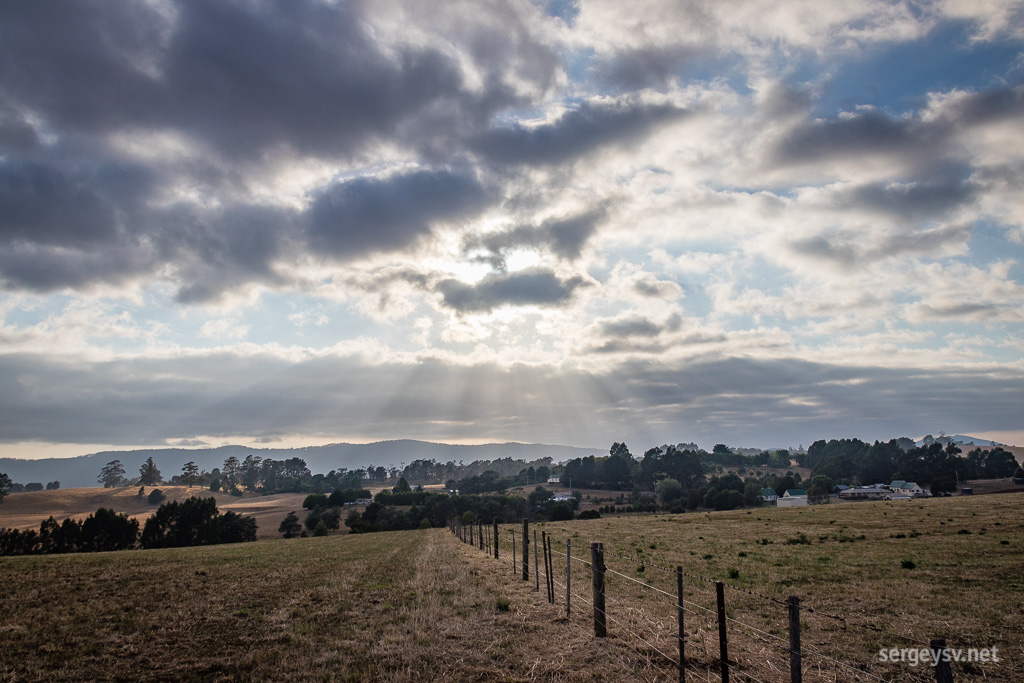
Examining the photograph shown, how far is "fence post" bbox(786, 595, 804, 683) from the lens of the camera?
820 cm

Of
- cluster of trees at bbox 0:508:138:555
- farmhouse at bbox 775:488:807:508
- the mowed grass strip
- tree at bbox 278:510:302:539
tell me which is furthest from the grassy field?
farmhouse at bbox 775:488:807:508

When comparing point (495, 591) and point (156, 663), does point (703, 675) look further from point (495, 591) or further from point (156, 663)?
point (156, 663)

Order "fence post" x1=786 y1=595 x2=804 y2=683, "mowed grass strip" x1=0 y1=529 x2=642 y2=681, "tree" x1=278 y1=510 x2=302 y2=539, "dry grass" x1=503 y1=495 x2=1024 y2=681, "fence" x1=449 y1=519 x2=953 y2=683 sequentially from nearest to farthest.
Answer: "fence post" x1=786 y1=595 x2=804 y2=683
"fence" x1=449 y1=519 x2=953 y2=683
"mowed grass strip" x1=0 y1=529 x2=642 y2=681
"dry grass" x1=503 y1=495 x2=1024 y2=681
"tree" x1=278 y1=510 x2=302 y2=539

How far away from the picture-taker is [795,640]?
27.8 feet

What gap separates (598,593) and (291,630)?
29.3ft

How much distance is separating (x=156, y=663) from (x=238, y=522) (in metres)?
104

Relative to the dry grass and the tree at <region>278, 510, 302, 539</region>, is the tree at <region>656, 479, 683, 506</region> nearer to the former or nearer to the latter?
the tree at <region>278, 510, 302, 539</region>

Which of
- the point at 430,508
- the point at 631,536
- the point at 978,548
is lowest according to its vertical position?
the point at 430,508

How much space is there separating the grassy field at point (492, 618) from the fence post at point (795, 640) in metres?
0.30

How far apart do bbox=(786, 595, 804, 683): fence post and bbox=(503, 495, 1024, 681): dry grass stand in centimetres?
64

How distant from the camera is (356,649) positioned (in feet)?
43.5

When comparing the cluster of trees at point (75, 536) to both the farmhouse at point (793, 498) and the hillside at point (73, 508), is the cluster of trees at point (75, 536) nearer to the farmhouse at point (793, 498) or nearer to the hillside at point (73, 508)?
the hillside at point (73, 508)

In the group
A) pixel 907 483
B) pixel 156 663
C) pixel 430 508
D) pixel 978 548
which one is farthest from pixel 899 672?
pixel 907 483

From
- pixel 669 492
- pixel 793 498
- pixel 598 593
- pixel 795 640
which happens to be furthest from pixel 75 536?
pixel 793 498
